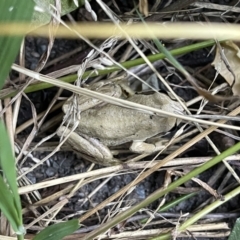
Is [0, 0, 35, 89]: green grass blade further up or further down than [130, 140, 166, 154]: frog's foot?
Result: further up

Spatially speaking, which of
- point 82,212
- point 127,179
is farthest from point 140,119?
point 82,212

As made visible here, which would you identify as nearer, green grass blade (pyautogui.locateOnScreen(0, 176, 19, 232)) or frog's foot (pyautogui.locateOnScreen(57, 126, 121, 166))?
green grass blade (pyautogui.locateOnScreen(0, 176, 19, 232))

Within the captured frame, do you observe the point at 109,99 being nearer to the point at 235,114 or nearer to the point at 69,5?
the point at 69,5

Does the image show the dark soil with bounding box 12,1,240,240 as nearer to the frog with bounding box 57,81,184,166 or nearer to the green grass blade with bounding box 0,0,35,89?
the frog with bounding box 57,81,184,166

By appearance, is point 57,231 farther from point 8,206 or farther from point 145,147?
point 145,147

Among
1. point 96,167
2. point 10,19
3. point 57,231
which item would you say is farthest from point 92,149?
point 10,19

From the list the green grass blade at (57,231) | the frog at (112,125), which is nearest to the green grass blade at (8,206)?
the green grass blade at (57,231)

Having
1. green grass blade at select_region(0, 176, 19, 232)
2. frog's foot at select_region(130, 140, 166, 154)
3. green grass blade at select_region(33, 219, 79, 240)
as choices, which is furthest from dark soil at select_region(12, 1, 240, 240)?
green grass blade at select_region(0, 176, 19, 232)

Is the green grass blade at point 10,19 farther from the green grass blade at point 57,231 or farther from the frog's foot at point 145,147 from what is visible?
the frog's foot at point 145,147
